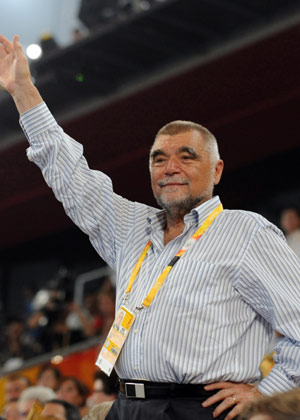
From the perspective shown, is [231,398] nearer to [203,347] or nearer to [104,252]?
[203,347]

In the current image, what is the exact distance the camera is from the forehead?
1.98m

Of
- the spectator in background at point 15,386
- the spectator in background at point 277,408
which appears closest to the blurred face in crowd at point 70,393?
the spectator in background at point 15,386

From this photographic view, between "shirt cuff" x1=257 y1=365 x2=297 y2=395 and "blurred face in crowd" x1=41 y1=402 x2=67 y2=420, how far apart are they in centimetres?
127

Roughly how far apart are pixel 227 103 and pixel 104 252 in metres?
3.61

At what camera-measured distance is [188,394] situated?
172cm

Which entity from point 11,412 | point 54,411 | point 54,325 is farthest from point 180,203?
point 54,325

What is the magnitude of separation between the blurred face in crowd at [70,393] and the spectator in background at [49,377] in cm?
38

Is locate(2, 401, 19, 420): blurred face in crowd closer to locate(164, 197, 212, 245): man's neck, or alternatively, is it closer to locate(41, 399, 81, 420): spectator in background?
locate(41, 399, 81, 420): spectator in background

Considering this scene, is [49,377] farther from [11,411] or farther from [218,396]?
[218,396]

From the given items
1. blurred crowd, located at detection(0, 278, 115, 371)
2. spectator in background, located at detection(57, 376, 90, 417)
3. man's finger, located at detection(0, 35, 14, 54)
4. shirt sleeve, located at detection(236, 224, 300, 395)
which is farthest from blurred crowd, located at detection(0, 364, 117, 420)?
man's finger, located at detection(0, 35, 14, 54)

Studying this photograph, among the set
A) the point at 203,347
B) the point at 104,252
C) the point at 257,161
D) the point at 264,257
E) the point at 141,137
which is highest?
the point at 141,137

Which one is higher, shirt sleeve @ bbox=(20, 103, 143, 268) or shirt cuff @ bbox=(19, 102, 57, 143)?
shirt cuff @ bbox=(19, 102, 57, 143)

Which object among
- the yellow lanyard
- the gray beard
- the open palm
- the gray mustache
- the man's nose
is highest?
the open palm

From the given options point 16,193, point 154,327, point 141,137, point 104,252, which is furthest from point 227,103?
point 154,327
